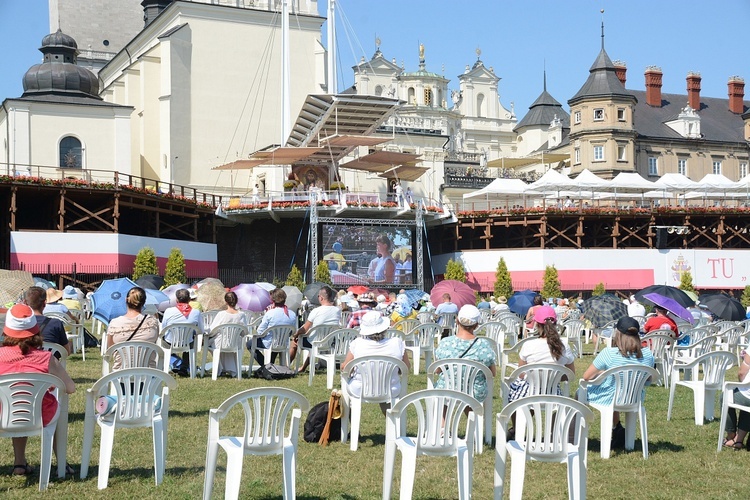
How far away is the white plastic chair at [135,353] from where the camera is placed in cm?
989

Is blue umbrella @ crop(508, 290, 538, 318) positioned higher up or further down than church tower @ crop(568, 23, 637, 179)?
further down

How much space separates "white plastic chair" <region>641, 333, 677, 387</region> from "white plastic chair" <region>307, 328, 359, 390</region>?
13.8ft

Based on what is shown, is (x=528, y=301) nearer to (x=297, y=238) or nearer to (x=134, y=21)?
(x=297, y=238)

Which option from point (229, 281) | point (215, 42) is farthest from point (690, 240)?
point (215, 42)

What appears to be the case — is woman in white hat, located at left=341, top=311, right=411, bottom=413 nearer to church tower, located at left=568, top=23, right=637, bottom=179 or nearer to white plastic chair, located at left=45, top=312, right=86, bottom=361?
white plastic chair, located at left=45, top=312, right=86, bottom=361

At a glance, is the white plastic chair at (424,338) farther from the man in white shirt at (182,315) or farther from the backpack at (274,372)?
the man in white shirt at (182,315)

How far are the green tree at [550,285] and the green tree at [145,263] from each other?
17802 millimetres

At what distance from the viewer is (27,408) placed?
289 inches

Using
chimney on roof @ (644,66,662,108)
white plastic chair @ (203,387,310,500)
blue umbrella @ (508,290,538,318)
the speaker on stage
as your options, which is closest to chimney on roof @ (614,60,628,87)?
chimney on roof @ (644,66,662,108)

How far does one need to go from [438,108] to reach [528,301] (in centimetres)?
4893

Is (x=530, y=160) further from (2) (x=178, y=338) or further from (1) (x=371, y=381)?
(1) (x=371, y=381)

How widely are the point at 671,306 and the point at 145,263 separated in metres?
24.0

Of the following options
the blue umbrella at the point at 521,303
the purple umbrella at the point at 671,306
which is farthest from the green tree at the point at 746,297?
the purple umbrella at the point at 671,306

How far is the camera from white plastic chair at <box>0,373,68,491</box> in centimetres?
726
